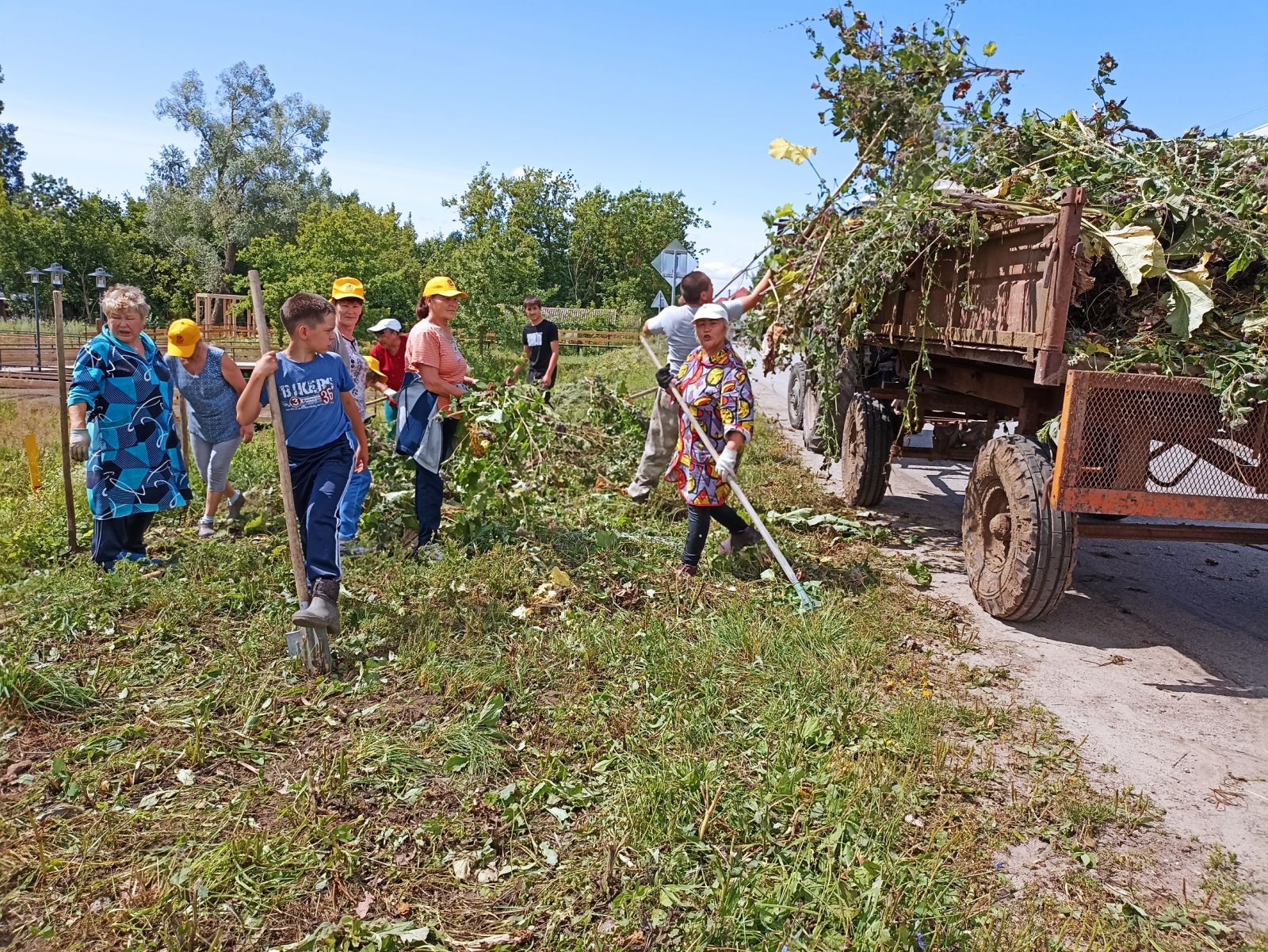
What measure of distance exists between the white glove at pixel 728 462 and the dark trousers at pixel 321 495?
2.12 m

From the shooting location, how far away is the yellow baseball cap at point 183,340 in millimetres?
6059

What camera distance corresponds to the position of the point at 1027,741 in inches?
144

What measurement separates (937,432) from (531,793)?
530cm

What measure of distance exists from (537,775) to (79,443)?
3.68 meters

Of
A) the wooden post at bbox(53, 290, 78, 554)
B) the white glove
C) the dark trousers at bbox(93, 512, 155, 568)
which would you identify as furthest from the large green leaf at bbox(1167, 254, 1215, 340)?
the wooden post at bbox(53, 290, 78, 554)

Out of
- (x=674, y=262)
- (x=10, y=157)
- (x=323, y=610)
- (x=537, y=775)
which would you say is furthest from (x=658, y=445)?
(x=10, y=157)

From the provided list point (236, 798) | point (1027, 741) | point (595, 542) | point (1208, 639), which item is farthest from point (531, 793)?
point (1208, 639)

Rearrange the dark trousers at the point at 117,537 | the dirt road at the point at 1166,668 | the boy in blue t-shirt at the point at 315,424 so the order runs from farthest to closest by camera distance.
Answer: the dark trousers at the point at 117,537 < the boy in blue t-shirt at the point at 315,424 < the dirt road at the point at 1166,668

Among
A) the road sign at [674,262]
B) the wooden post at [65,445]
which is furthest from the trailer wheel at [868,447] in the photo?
the road sign at [674,262]

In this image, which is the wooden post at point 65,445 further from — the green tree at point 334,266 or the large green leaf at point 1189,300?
the green tree at point 334,266

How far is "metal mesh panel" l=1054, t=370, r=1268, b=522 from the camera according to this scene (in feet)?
13.5

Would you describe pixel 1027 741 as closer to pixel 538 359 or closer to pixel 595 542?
pixel 595 542

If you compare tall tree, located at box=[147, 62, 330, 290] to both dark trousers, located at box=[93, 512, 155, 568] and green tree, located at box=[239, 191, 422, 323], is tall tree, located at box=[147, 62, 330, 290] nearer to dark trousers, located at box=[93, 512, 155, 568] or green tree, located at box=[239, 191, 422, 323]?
green tree, located at box=[239, 191, 422, 323]

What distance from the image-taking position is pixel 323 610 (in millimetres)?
4145
